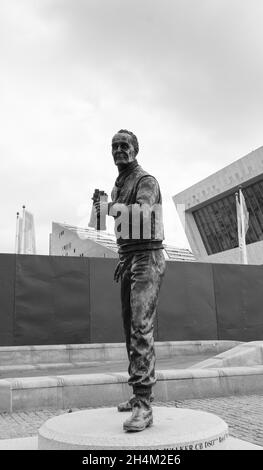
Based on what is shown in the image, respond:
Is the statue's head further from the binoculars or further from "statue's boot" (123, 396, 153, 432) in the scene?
"statue's boot" (123, 396, 153, 432)

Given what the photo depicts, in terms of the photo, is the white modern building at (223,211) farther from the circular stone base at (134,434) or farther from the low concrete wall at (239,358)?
the circular stone base at (134,434)

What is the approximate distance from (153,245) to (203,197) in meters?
55.0

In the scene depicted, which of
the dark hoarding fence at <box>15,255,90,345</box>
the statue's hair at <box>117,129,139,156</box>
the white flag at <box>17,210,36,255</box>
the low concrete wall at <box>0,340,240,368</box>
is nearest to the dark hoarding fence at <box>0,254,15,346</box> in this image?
the dark hoarding fence at <box>15,255,90,345</box>

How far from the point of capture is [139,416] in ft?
13.6

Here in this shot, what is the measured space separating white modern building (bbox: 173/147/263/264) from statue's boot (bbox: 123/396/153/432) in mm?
47187

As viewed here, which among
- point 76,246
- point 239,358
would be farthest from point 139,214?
point 76,246

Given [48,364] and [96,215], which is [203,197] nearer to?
[48,364]

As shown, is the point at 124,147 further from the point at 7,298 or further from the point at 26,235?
the point at 26,235

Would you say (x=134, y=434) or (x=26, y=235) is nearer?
(x=134, y=434)

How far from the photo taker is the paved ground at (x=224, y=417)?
248 inches

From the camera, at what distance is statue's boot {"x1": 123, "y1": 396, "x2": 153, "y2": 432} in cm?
400

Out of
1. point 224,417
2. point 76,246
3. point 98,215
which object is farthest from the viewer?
point 76,246

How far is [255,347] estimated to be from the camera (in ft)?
36.3

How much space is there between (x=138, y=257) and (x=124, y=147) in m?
1.15
